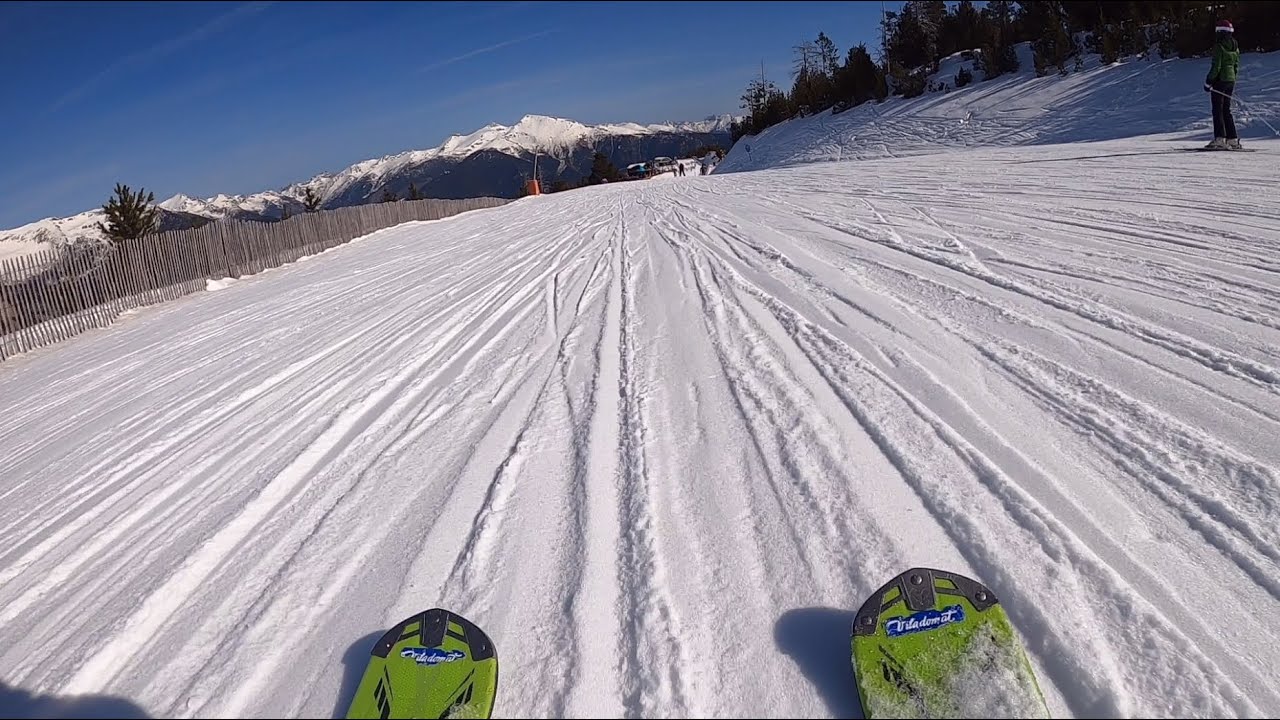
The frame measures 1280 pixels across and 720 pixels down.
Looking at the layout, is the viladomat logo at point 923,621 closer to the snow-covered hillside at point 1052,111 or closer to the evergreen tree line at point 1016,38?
the snow-covered hillside at point 1052,111

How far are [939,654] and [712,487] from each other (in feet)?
4.47

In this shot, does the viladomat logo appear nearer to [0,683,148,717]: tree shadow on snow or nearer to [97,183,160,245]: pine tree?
[0,683,148,717]: tree shadow on snow

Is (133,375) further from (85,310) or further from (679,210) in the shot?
(679,210)

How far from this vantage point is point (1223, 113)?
33.4ft

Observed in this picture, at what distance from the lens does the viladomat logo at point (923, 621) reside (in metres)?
2.33

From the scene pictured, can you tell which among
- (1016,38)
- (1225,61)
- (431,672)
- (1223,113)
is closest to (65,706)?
(431,672)

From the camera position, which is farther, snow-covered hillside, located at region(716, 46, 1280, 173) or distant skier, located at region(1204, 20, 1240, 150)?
snow-covered hillside, located at region(716, 46, 1280, 173)

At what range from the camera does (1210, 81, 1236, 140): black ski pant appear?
33.6ft

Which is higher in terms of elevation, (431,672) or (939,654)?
(431,672)

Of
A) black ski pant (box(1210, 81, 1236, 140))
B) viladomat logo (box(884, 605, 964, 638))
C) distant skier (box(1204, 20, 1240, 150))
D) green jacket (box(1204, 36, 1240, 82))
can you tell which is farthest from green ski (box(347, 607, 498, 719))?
green jacket (box(1204, 36, 1240, 82))

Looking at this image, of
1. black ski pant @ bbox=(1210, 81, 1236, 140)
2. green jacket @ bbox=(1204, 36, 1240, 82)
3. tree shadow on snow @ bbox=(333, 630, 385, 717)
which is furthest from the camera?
green jacket @ bbox=(1204, 36, 1240, 82)

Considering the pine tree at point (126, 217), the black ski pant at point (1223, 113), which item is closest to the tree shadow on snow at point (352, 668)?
the black ski pant at point (1223, 113)

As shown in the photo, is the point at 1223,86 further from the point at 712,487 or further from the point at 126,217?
the point at 126,217

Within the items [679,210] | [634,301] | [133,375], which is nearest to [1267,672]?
[634,301]
